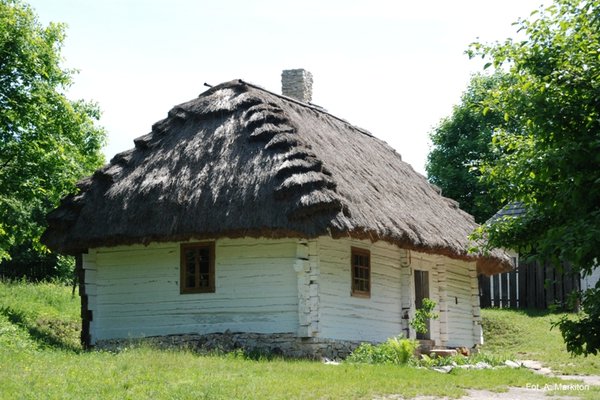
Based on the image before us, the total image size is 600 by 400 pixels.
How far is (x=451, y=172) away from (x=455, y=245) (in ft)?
70.0

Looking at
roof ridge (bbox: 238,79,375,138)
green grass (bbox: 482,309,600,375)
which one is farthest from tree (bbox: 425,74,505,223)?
roof ridge (bbox: 238,79,375,138)

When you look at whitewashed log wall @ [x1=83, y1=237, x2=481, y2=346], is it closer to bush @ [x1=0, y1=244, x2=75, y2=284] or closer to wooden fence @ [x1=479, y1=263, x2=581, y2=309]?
wooden fence @ [x1=479, y1=263, x2=581, y2=309]

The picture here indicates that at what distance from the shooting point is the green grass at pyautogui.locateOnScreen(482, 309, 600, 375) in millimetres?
18141

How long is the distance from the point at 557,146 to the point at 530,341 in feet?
48.7

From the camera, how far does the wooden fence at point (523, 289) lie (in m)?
29.0

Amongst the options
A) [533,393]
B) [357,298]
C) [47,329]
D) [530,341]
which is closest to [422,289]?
[530,341]

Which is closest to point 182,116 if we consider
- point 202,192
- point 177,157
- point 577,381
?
point 177,157

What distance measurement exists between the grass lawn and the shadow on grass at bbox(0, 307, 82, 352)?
57cm

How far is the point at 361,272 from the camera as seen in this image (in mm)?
19156

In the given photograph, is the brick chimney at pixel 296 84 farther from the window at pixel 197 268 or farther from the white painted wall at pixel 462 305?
the window at pixel 197 268

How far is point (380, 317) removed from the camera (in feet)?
64.0

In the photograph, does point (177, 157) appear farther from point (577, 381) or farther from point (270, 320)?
point (577, 381)

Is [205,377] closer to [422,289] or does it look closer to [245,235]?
[245,235]

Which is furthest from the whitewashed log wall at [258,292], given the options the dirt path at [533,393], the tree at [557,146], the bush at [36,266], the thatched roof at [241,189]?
the bush at [36,266]
